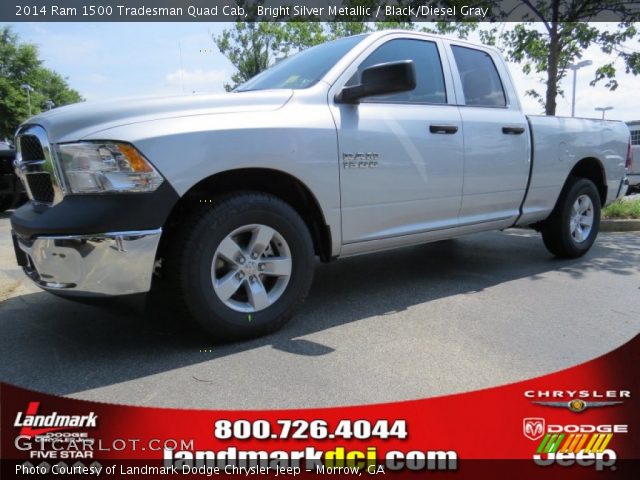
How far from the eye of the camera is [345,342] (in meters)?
3.12

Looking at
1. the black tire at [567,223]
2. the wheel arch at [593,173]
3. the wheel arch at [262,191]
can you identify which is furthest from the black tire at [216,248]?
the wheel arch at [593,173]

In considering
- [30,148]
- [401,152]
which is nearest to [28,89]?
[30,148]

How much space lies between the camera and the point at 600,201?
5629 mm

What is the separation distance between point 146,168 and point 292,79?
4.88ft

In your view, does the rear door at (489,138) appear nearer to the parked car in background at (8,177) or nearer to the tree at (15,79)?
the parked car in background at (8,177)

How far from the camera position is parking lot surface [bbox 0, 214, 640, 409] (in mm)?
2541

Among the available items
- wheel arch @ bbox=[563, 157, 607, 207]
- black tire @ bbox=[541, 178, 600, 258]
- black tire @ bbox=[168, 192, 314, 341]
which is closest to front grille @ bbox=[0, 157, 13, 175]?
black tire @ bbox=[168, 192, 314, 341]

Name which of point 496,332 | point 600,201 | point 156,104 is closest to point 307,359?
point 496,332

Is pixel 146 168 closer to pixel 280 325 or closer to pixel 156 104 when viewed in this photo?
pixel 156 104

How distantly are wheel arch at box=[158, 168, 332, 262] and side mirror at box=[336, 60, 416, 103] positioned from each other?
74 cm

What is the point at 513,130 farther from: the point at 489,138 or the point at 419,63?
the point at 419,63

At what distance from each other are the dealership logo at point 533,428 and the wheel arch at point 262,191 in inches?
68.3

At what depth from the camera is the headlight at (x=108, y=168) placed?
8.44ft

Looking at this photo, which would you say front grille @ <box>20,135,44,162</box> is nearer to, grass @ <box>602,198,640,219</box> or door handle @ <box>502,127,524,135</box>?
door handle @ <box>502,127,524,135</box>
